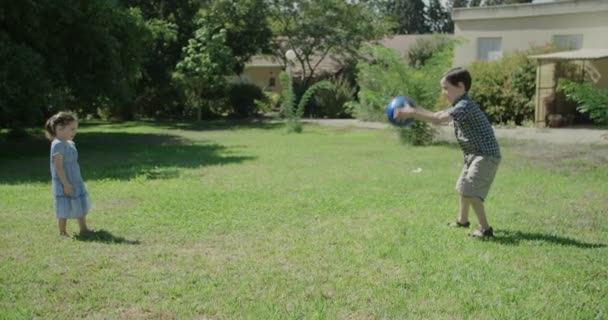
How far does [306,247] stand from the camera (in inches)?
225

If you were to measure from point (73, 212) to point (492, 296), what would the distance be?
416cm

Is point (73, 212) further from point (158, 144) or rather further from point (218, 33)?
point (218, 33)

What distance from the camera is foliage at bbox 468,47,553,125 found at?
22203mm

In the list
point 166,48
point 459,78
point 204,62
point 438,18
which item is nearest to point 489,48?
point 204,62

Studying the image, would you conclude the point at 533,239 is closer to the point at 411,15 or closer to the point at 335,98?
the point at 335,98

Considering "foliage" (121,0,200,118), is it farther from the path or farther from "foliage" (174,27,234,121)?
the path

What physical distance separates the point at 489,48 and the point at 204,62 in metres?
12.2

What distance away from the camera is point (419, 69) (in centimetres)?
1645

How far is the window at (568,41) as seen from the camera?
23359 millimetres

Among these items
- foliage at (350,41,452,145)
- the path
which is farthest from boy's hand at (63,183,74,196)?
the path

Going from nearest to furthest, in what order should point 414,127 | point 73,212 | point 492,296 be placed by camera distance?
1. point 492,296
2. point 73,212
3. point 414,127

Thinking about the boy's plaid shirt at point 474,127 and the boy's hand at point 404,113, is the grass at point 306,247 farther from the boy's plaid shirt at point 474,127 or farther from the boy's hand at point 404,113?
the boy's hand at point 404,113

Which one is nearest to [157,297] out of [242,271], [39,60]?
[242,271]

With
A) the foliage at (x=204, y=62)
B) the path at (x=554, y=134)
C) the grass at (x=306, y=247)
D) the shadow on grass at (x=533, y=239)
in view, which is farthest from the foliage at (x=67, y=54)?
the shadow on grass at (x=533, y=239)
